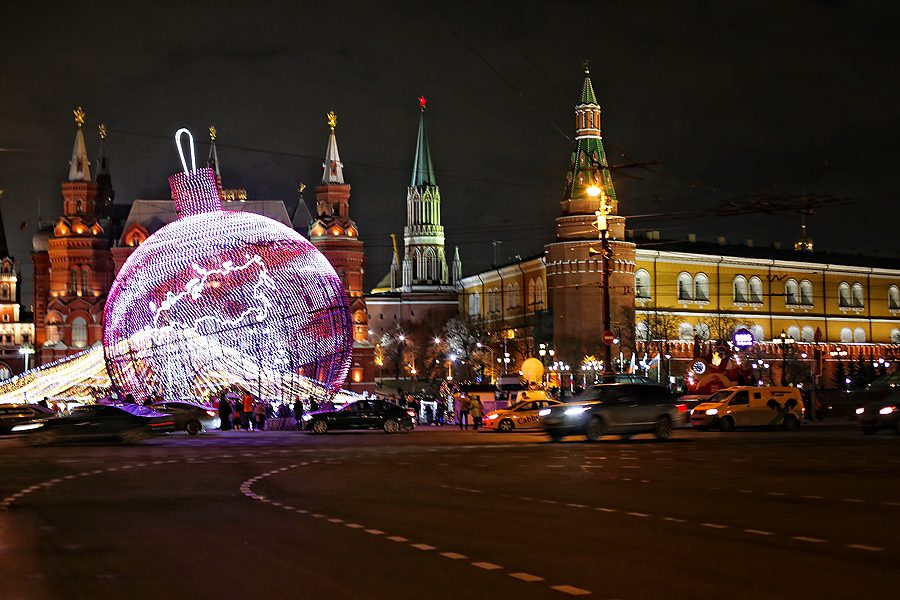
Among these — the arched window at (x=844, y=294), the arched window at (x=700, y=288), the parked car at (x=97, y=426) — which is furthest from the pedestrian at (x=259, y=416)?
the arched window at (x=844, y=294)

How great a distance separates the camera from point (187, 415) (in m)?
38.4

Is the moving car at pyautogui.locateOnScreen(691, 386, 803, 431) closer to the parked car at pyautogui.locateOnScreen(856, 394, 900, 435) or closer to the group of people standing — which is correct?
the parked car at pyautogui.locateOnScreen(856, 394, 900, 435)

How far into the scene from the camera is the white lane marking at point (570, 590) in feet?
26.3

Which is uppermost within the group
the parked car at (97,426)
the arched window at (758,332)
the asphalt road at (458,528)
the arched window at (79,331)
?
the arched window at (79,331)

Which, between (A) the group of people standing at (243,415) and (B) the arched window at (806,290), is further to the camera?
(B) the arched window at (806,290)

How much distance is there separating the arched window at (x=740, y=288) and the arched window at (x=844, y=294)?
12.8 m

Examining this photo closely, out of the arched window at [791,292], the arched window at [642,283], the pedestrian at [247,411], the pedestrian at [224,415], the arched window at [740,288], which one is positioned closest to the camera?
the pedestrian at [224,415]

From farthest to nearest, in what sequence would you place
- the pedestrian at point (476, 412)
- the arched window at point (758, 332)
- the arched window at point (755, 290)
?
the arched window at point (755, 290)
the arched window at point (758, 332)
the pedestrian at point (476, 412)

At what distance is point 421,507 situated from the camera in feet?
44.1

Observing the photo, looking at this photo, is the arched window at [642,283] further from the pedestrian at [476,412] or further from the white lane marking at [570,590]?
the white lane marking at [570,590]

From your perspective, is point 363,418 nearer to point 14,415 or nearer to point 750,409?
point 14,415

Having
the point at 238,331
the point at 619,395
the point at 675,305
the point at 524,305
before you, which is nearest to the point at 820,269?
the point at 675,305

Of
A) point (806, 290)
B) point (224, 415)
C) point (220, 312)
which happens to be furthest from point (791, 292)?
point (224, 415)

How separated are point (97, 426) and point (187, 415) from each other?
8411 millimetres
